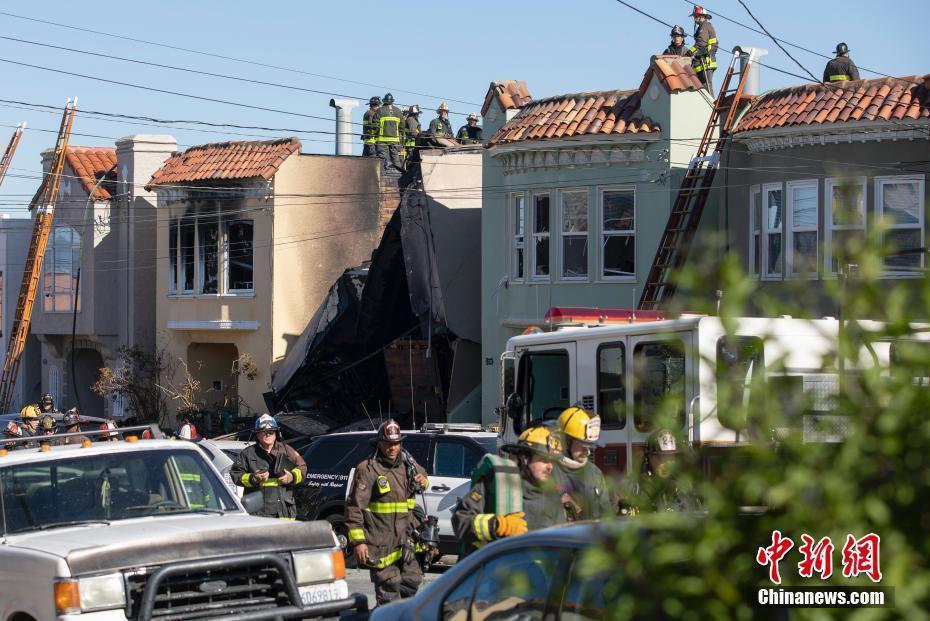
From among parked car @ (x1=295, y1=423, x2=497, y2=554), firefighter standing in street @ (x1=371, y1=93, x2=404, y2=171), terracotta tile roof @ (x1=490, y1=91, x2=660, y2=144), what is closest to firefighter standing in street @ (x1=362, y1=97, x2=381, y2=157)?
firefighter standing in street @ (x1=371, y1=93, x2=404, y2=171)

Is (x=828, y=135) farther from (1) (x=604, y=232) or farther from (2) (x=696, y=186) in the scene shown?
(1) (x=604, y=232)

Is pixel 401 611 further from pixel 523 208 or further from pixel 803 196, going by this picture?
pixel 523 208

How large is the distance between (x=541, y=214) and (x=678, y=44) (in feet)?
13.0

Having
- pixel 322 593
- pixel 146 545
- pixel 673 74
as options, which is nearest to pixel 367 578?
pixel 322 593

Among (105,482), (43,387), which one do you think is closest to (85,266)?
(43,387)

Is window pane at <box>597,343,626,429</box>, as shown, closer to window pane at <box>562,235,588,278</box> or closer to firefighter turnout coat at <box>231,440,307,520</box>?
firefighter turnout coat at <box>231,440,307,520</box>

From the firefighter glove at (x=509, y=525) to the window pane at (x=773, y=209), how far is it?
14.4m

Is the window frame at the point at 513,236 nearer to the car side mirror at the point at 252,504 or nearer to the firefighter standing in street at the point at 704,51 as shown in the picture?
the firefighter standing in street at the point at 704,51

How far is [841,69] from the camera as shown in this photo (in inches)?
786

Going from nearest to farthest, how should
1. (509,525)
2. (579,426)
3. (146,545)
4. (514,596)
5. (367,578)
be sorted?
(514,596) → (509,525) → (146,545) → (579,426) → (367,578)

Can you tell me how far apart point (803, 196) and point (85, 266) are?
2183cm

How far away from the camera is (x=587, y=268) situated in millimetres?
21953

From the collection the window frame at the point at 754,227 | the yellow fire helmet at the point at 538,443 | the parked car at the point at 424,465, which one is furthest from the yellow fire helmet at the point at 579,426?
the window frame at the point at 754,227

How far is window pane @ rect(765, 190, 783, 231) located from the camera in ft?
65.2
